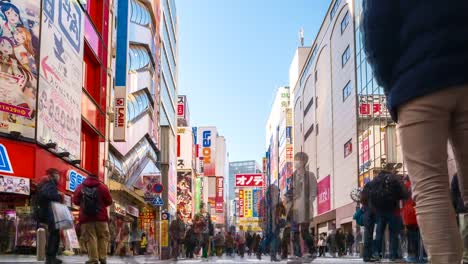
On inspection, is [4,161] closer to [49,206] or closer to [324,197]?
Result: [49,206]

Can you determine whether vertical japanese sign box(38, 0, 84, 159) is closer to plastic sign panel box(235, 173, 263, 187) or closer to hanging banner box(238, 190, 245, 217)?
plastic sign panel box(235, 173, 263, 187)

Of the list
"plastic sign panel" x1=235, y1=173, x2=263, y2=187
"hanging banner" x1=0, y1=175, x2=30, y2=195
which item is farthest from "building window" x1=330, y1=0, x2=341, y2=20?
"plastic sign panel" x1=235, y1=173, x2=263, y2=187

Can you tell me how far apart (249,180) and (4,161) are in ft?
332

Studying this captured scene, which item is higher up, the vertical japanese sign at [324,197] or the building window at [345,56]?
the building window at [345,56]

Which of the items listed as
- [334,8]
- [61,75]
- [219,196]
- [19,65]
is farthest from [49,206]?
[219,196]

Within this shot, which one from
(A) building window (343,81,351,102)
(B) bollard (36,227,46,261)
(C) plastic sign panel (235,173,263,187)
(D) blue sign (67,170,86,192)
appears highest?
(A) building window (343,81,351,102)

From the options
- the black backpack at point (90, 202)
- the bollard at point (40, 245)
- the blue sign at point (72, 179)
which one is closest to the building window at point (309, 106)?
the blue sign at point (72, 179)

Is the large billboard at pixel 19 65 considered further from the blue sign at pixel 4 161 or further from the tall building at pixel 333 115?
the tall building at pixel 333 115

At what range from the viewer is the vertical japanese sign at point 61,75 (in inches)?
753

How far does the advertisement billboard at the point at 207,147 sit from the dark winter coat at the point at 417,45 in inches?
5076

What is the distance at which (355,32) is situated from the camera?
40906mm

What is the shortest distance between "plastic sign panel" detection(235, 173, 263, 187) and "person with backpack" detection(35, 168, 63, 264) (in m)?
101

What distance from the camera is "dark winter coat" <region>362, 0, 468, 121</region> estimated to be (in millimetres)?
2752

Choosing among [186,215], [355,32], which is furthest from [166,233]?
[186,215]
